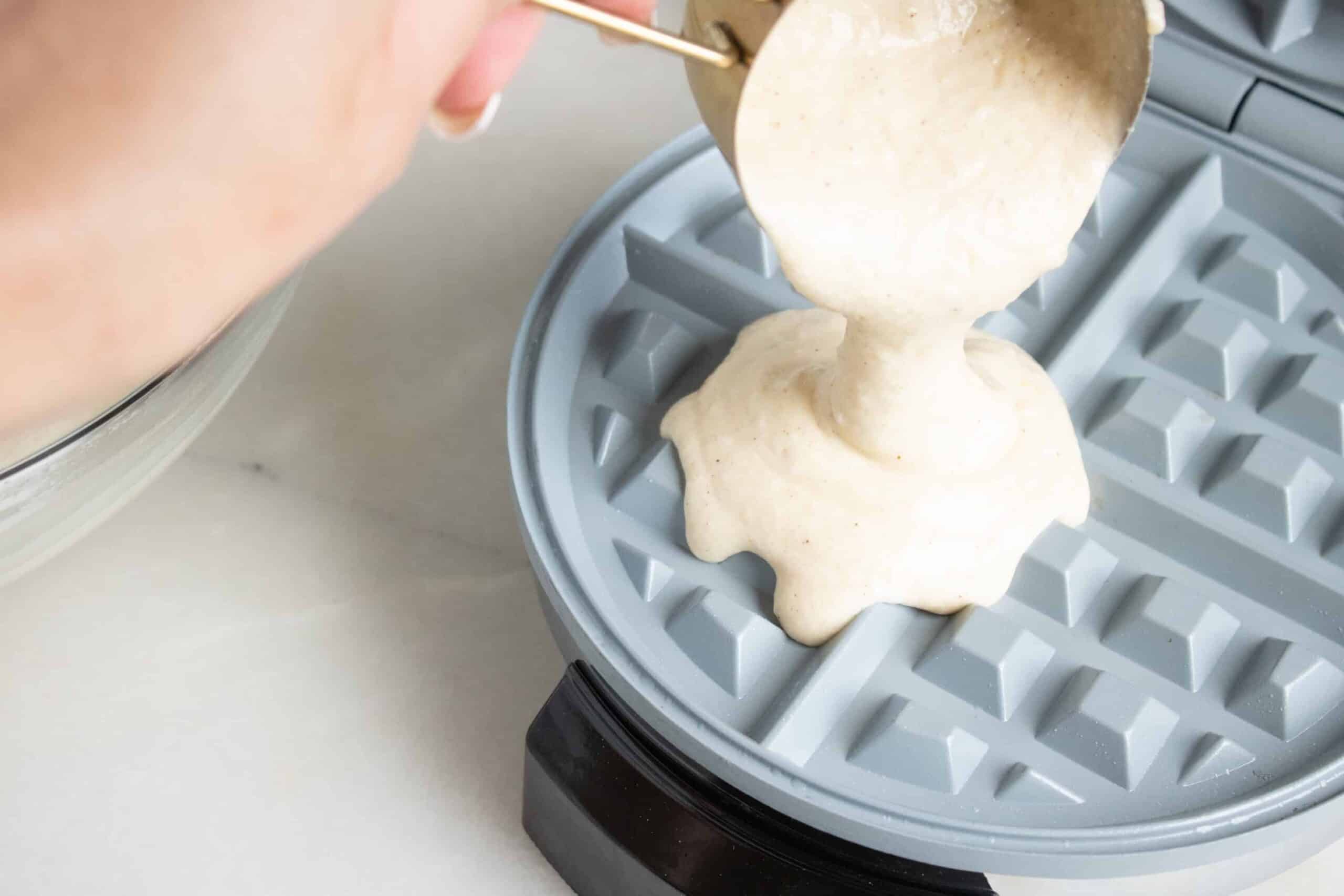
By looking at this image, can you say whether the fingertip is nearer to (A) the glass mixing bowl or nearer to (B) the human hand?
(B) the human hand

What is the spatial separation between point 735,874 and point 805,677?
12 cm

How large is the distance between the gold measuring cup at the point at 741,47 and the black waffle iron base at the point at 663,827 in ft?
1.09

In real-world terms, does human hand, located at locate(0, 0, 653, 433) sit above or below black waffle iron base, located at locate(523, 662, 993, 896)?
above

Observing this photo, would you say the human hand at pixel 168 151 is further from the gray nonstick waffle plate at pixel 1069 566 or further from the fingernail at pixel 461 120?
the gray nonstick waffle plate at pixel 1069 566

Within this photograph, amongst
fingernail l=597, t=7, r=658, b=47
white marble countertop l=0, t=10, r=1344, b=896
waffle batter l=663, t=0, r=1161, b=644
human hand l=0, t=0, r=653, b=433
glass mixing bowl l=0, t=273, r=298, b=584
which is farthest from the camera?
white marble countertop l=0, t=10, r=1344, b=896

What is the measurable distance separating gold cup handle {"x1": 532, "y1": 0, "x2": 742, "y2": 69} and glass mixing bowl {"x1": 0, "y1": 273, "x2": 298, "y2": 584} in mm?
383

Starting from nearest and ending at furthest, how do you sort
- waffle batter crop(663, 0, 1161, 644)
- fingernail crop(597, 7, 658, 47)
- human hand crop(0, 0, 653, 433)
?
human hand crop(0, 0, 653, 433) < fingernail crop(597, 7, 658, 47) < waffle batter crop(663, 0, 1161, 644)

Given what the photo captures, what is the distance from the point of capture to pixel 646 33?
542mm

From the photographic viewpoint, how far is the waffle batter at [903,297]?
2.22 feet

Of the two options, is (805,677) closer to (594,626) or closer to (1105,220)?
(594,626)

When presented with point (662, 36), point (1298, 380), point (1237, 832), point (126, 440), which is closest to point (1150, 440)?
point (1298, 380)

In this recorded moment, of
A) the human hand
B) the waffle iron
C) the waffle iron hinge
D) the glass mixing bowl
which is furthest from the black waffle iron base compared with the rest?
the waffle iron hinge

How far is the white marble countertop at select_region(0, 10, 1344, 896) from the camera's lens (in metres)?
0.90

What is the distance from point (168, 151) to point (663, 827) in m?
0.49
